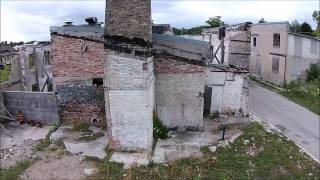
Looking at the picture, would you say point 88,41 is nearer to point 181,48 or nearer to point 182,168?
point 181,48

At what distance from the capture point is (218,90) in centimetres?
1452

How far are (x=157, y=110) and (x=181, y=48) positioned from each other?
8.39 ft

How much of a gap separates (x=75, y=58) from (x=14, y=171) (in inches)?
179

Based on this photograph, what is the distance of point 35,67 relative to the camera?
18609mm

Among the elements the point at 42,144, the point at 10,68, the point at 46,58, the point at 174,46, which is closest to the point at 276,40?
the point at 174,46

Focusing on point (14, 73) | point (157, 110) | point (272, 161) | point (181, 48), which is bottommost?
point (272, 161)

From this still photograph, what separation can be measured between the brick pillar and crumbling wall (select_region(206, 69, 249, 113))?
4.43 meters

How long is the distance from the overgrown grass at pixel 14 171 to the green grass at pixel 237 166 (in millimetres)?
2009

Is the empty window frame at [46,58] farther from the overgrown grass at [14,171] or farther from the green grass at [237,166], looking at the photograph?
the green grass at [237,166]

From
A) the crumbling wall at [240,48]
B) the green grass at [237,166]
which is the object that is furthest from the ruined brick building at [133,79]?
the crumbling wall at [240,48]

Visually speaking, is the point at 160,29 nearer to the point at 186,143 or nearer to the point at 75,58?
the point at 75,58

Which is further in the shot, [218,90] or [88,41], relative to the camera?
[218,90]

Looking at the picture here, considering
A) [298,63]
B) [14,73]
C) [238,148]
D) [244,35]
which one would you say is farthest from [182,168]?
[244,35]

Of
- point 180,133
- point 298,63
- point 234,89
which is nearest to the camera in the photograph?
point 180,133
